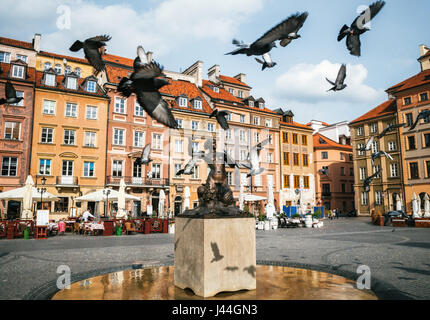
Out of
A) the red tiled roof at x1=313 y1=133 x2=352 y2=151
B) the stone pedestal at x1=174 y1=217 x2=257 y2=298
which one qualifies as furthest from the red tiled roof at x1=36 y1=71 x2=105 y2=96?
the red tiled roof at x1=313 y1=133 x2=352 y2=151

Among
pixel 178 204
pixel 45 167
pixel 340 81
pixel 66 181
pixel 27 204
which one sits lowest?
pixel 178 204

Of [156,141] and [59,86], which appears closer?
[59,86]

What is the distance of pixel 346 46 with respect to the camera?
540 cm

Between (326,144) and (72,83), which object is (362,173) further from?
(72,83)

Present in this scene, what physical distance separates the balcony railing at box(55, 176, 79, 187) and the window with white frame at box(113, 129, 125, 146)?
5.27 metres

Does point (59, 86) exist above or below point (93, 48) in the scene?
above

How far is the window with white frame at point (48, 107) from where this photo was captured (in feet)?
91.6

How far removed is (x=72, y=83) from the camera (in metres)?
29.7

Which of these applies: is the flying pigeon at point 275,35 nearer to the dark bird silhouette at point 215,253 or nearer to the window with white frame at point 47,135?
the dark bird silhouette at point 215,253

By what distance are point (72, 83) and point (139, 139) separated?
819cm

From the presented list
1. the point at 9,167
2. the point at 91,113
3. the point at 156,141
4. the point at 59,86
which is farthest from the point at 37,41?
the point at 156,141

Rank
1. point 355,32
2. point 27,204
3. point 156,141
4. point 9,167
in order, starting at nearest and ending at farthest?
1. point 355,32
2. point 27,204
3. point 9,167
4. point 156,141

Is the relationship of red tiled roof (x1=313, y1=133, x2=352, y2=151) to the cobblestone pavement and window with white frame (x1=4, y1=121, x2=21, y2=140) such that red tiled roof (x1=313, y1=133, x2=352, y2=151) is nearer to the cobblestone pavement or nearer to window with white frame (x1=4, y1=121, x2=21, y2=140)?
window with white frame (x1=4, y1=121, x2=21, y2=140)
